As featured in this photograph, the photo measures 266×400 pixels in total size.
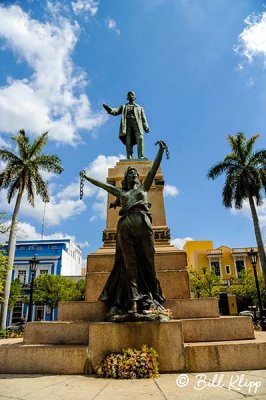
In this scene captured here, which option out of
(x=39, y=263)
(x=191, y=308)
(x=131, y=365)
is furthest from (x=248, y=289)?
(x=131, y=365)

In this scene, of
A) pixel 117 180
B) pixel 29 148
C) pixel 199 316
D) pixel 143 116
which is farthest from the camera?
pixel 29 148

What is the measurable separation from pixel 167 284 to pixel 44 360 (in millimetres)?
2881

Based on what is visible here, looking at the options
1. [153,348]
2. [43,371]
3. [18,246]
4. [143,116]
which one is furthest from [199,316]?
[18,246]

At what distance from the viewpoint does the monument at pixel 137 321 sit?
443cm

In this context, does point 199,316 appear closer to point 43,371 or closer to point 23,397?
point 43,371

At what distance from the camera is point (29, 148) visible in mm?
23625

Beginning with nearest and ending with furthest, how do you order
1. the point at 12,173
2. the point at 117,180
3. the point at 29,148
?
the point at 117,180
the point at 12,173
the point at 29,148

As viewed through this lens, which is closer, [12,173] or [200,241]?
[12,173]

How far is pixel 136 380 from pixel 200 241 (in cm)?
4816

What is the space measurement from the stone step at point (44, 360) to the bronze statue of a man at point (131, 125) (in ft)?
20.1

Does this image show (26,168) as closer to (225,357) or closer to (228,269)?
(225,357)

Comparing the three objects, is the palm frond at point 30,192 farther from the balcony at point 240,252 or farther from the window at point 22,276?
the balcony at point 240,252

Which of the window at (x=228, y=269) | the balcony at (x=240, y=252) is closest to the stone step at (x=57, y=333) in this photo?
the window at (x=228, y=269)

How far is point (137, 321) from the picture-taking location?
181 inches
